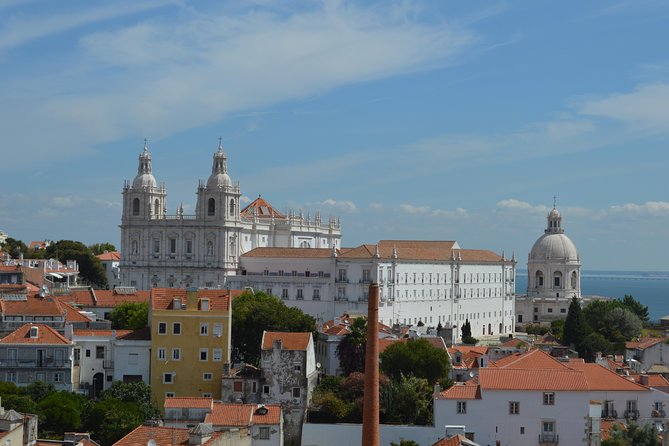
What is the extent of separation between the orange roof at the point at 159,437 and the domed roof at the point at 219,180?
188ft

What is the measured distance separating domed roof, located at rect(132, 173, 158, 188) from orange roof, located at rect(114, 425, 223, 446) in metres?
60.4

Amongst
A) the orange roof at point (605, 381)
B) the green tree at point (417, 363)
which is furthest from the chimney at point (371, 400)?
the green tree at point (417, 363)

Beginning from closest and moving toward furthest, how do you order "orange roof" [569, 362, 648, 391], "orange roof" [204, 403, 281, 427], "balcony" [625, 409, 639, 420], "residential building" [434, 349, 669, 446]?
"orange roof" [204, 403, 281, 427], "residential building" [434, 349, 669, 446], "balcony" [625, 409, 639, 420], "orange roof" [569, 362, 648, 391]

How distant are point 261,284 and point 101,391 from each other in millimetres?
38855

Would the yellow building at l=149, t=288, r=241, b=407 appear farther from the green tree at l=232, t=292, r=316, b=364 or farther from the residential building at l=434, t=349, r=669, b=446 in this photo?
the residential building at l=434, t=349, r=669, b=446

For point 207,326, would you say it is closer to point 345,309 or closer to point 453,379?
point 453,379

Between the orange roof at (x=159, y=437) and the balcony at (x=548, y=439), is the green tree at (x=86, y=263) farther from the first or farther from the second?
the orange roof at (x=159, y=437)

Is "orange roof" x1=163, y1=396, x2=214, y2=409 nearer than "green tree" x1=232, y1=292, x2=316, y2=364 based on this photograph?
Yes

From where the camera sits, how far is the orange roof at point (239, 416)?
42.8 metres

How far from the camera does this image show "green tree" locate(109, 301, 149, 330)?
197ft

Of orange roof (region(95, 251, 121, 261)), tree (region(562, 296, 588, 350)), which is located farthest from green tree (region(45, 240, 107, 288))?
tree (region(562, 296, 588, 350))

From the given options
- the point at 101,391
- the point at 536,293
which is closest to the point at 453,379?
the point at 101,391

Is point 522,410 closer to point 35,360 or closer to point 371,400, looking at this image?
point 371,400

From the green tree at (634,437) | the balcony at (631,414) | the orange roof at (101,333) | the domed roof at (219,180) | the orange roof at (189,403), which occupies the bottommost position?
the green tree at (634,437)
